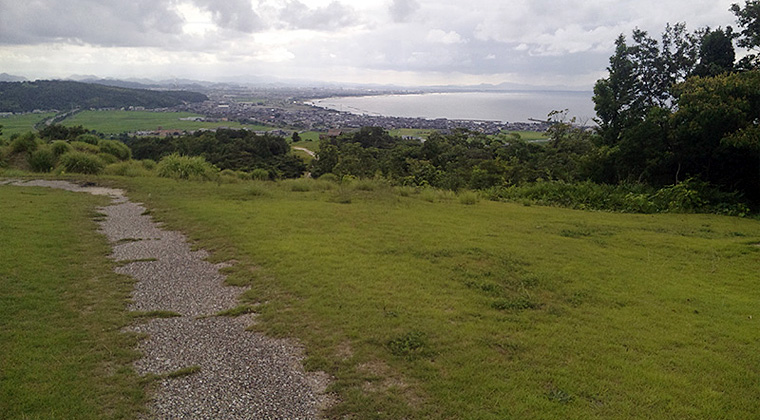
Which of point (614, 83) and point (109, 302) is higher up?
point (614, 83)

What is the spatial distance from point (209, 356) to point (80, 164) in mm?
19350

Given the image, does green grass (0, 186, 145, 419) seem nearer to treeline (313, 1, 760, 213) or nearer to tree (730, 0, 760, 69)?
treeline (313, 1, 760, 213)

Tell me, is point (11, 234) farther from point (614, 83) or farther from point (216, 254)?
point (614, 83)

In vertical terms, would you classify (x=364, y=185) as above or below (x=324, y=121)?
below

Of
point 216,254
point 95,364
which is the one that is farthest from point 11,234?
point 95,364

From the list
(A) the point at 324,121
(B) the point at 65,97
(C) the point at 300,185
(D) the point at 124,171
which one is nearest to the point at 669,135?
(C) the point at 300,185

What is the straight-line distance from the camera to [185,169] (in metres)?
19.3

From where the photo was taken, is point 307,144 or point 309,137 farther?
point 309,137

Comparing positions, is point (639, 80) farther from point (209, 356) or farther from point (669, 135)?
point (209, 356)

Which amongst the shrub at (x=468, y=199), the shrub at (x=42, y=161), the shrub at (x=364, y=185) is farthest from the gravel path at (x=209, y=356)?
the shrub at (x=42, y=161)

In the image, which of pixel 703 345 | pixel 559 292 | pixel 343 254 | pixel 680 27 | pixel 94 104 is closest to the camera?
pixel 703 345

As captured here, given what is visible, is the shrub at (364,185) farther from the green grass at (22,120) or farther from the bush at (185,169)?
the green grass at (22,120)

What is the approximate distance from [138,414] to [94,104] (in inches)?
4023

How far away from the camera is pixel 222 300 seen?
6137 mm
